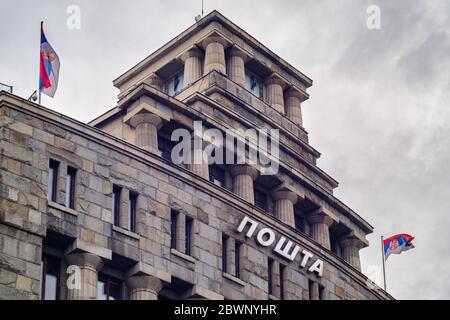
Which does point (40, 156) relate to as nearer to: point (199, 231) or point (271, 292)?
point (199, 231)

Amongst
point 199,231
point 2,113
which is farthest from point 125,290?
point 2,113

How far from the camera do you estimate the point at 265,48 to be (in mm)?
77188

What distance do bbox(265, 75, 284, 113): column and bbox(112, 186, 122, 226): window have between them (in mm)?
22087

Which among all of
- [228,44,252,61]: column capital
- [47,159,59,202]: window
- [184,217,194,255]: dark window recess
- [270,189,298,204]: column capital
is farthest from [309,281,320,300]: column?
[47,159,59,202]: window

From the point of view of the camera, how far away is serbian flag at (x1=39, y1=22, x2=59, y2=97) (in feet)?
197

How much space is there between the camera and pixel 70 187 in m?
54.8

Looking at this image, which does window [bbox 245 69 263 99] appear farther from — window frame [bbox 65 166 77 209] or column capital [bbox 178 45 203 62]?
window frame [bbox 65 166 77 209]

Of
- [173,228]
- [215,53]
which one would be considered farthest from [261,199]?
[173,228]

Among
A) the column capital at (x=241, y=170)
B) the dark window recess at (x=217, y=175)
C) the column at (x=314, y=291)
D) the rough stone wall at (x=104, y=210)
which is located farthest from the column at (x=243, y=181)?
the column at (x=314, y=291)

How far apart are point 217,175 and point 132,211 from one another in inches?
445
